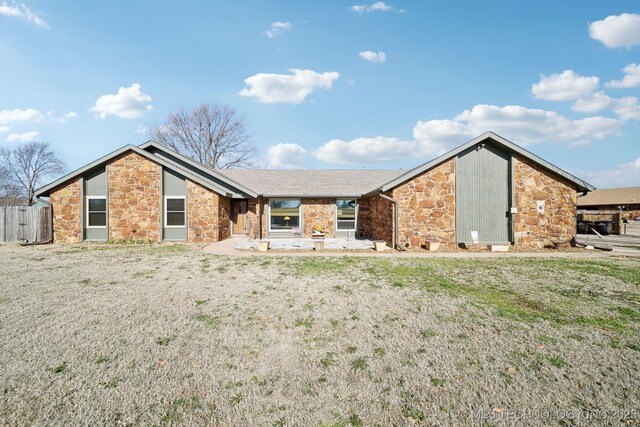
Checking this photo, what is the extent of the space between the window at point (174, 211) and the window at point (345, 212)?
9010 mm

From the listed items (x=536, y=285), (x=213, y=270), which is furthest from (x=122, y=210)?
(x=536, y=285)

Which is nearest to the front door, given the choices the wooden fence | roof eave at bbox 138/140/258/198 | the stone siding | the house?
the house

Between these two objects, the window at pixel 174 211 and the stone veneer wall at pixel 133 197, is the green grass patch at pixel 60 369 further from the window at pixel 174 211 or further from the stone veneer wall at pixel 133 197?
the stone veneer wall at pixel 133 197

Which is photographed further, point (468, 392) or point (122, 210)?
point (122, 210)

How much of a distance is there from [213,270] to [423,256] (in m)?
7.93

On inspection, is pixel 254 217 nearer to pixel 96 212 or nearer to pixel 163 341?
pixel 96 212

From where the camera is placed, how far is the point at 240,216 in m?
19.7

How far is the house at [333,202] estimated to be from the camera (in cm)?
1416

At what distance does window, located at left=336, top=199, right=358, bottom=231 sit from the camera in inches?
755

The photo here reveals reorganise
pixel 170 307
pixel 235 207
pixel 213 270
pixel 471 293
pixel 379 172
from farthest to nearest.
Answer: pixel 379 172 → pixel 235 207 → pixel 213 270 → pixel 471 293 → pixel 170 307

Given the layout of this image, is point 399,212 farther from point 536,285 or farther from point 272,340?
point 272,340

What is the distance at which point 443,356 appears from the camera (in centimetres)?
408

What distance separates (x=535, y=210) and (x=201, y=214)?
55.2 ft

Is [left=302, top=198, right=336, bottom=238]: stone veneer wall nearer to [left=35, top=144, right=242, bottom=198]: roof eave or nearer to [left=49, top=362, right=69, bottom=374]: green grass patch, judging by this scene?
[left=35, top=144, right=242, bottom=198]: roof eave
